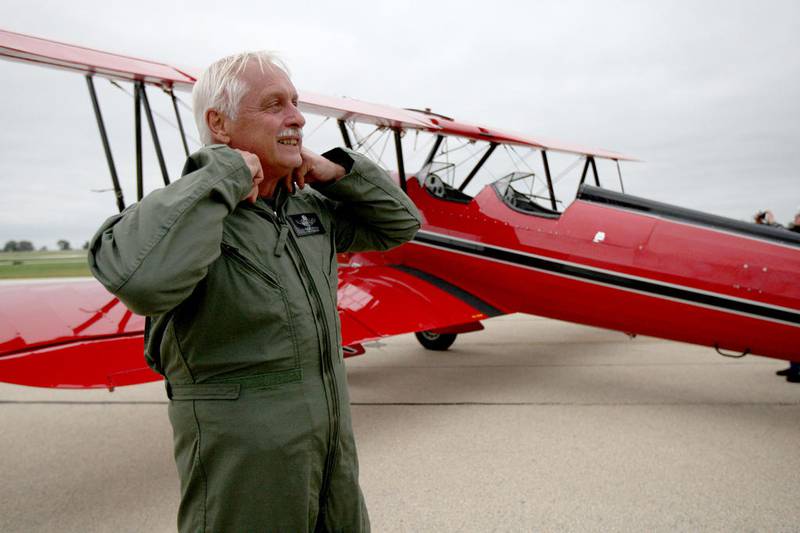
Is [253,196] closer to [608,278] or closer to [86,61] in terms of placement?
[86,61]

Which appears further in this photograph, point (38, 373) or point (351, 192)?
point (38, 373)

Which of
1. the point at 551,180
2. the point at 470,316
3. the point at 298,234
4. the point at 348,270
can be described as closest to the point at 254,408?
the point at 298,234

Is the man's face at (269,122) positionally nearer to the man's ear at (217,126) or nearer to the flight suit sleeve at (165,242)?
the man's ear at (217,126)

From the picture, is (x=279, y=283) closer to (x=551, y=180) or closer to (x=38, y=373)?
(x=38, y=373)

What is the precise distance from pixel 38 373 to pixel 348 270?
319 cm

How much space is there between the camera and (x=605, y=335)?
7.66 meters

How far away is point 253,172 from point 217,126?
20cm

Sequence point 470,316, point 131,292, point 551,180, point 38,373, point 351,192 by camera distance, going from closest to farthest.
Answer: point 131,292 < point 351,192 < point 38,373 < point 470,316 < point 551,180

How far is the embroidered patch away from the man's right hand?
124 mm

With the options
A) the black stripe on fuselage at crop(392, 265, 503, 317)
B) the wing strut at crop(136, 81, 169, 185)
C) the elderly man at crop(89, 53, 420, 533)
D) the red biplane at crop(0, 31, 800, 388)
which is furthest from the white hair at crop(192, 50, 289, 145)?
the black stripe on fuselage at crop(392, 265, 503, 317)

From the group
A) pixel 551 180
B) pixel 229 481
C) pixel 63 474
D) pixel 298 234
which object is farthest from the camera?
pixel 551 180

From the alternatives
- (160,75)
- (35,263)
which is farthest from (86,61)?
(35,263)

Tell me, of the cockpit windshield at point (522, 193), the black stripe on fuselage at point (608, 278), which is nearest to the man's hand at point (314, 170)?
the black stripe on fuselage at point (608, 278)

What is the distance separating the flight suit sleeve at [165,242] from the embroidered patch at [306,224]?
26 cm
